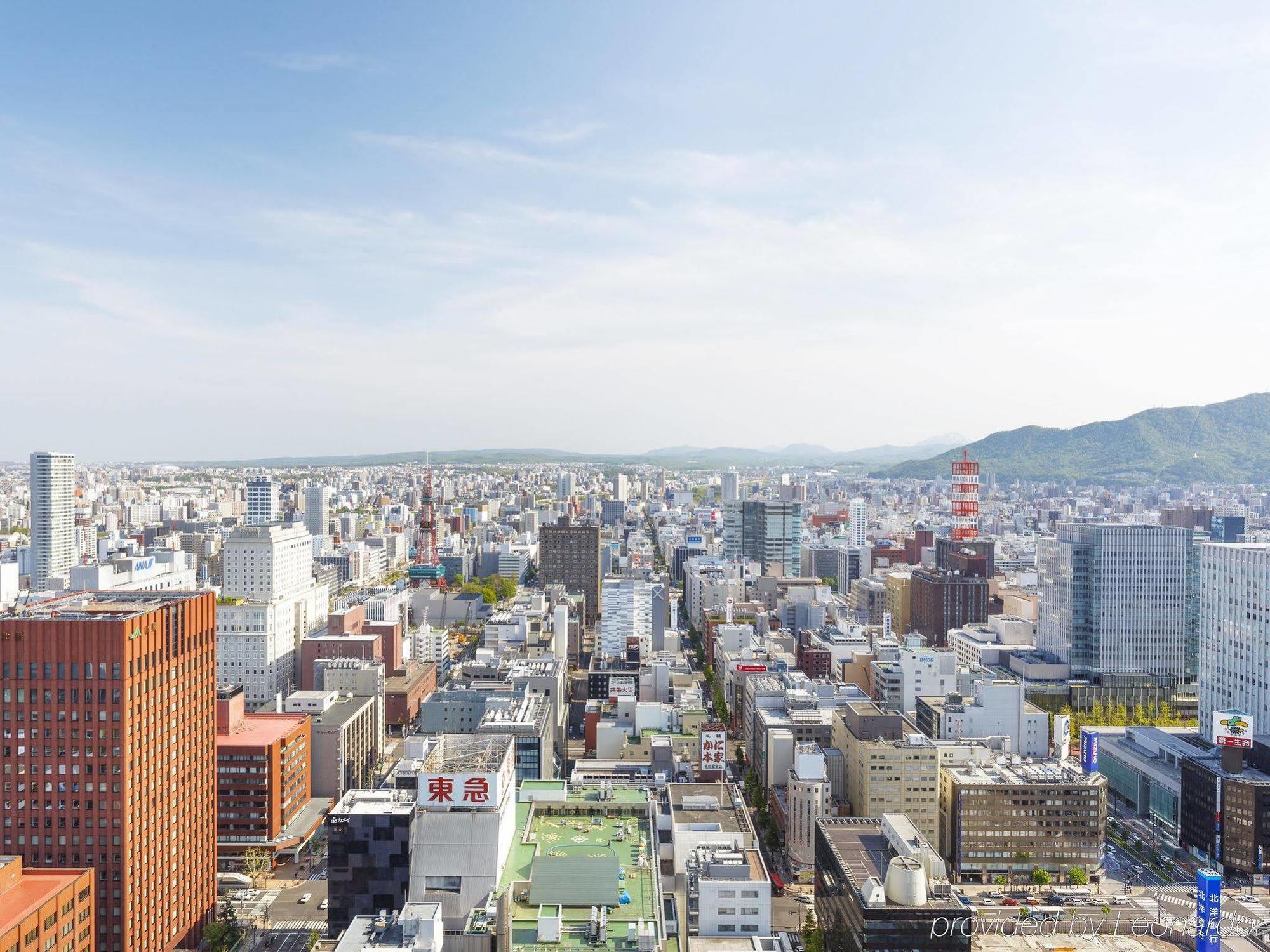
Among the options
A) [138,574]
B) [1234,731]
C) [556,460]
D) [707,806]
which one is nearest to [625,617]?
[707,806]

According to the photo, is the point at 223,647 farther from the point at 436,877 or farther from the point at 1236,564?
the point at 1236,564

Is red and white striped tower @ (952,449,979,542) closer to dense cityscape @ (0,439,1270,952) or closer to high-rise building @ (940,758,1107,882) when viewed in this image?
dense cityscape @ (0,439,1270,952)

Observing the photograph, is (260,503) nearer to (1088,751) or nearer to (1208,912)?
(1088,751)

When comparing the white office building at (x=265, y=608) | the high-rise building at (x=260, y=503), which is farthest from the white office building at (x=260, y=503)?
the white office building at (x=265, y=608)

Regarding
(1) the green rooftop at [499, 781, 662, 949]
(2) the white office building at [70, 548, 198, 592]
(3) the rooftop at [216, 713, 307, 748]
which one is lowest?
(3) the rooftop at [216, 713, 307, 748]

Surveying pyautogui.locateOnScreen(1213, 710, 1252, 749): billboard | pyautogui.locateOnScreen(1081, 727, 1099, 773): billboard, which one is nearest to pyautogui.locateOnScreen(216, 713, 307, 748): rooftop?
pyautogui.locateOnScreen(1081, 727, 1099, 773): billboard

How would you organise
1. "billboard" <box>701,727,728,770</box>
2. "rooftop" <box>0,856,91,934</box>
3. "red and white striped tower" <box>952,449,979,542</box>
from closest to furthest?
"rooftop" <box>0,856,91,934</box>, "billboard" <box>701,727,728,770</box>, "red and white striped tower" <box>952,449,979,542</box>

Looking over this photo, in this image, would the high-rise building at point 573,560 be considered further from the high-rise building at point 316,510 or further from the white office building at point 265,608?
the high-rise building at point 316,510
